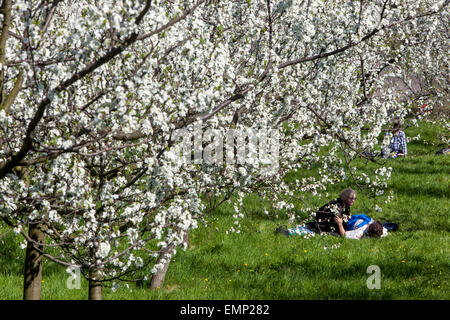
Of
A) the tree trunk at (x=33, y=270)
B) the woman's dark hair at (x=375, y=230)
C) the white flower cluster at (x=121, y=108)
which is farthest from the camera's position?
the woman's dark hair at (x=375, y=230)

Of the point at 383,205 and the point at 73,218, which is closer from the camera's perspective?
the point at 73,218

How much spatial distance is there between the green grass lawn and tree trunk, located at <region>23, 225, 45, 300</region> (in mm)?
1418

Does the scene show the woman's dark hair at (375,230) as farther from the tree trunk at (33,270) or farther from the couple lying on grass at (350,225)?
the tree trunk at (33,270)

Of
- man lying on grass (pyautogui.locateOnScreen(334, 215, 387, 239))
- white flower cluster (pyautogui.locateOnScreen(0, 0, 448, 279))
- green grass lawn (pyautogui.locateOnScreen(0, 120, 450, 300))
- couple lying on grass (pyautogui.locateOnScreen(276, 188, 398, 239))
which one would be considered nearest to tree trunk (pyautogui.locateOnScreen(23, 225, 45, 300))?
white flower cluster (pyautogui.locateOnScreen(0, 0, 448, 279))

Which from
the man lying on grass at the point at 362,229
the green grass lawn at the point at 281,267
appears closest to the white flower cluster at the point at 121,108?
the green grass lawn at the point at 281,267

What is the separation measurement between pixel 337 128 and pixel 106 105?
10.8ft

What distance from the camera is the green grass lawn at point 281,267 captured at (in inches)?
291

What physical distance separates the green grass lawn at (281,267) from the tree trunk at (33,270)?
4.65ft

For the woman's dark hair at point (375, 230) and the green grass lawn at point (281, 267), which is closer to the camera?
the green grass lawn at point (281, 267)

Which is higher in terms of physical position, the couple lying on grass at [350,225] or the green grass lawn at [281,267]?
the couple lying on grass at [350,225]

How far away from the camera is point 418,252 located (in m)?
8.96
